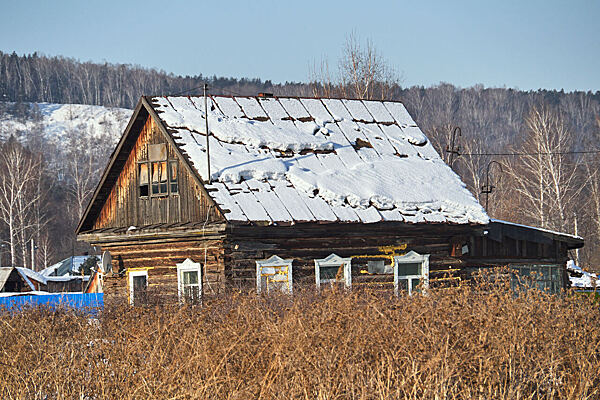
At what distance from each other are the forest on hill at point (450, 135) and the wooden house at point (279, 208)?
410cm

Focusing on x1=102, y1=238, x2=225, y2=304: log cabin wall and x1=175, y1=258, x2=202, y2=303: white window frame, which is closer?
x1=102, y1=238, x2=225, y2=304: log cabin wall

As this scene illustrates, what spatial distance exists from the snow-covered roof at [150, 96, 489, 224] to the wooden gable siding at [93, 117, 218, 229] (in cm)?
61

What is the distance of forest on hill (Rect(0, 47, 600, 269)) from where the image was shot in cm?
4553

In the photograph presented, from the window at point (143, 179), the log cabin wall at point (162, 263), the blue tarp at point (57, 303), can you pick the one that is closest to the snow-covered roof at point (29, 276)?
the blue tarp at point (57, 303)

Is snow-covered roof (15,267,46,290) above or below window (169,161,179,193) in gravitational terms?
below

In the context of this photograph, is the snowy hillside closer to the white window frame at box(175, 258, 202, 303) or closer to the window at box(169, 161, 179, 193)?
the window at box(169, 161, 179, 193)

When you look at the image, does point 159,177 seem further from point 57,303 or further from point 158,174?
point 57,303

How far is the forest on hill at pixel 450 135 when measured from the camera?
45531mm

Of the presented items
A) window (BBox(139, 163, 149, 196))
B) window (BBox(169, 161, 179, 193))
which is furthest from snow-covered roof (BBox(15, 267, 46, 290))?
window (BBox(169, 161, 179, 193))

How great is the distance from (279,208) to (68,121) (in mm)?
111465

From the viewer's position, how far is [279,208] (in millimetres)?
17594

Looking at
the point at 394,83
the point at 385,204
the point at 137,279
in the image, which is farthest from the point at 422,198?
the point at 394,83

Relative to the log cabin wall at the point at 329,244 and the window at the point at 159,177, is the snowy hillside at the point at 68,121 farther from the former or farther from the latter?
the log cabin wall at the point at 329,244

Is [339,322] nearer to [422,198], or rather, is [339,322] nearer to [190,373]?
[190,373]
